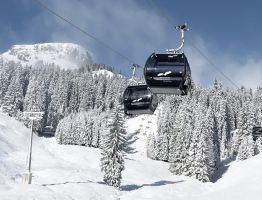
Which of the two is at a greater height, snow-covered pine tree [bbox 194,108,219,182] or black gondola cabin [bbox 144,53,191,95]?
black gondola cabin [bbox 144,53,191,95]

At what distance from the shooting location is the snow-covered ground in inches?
1848

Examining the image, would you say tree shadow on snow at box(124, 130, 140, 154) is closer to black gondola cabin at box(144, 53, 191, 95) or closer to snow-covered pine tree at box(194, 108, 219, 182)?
snow-covered pine tree at box(194, 108, 219, 182)

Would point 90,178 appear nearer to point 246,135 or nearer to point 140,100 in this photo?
point 140,100

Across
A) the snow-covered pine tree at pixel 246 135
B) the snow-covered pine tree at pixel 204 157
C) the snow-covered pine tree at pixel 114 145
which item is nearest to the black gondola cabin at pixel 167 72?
the snow-covered pine tree at pixel 114 145

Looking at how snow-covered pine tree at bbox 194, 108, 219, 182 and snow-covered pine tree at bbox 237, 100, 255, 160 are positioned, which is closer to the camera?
snow-covered pine tree at bbox 194, 108, 219, 182

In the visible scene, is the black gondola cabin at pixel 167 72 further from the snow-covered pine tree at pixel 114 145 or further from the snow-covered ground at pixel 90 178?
the snow-covered pine tree at pixel 114 145

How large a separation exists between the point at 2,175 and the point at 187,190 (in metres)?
29.1

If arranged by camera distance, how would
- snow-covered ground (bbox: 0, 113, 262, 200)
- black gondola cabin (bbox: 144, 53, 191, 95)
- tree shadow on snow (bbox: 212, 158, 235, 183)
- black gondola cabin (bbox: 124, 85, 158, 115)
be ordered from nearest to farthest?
black gondola cabin (bbox: 144, 53, 191, 95) → black gondola cabin (bbox: 124, 85, 158, 115) → snow-covered ground (bbox: 0, 113, 262, 200) → tree shadow on snow (bbox: 212, 158, 235, 183)

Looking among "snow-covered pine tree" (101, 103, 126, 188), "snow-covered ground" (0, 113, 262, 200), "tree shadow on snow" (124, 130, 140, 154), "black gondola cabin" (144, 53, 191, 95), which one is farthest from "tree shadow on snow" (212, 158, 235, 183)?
"black gondola cabin" (144, 53, 191, 95)

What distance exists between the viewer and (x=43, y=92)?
153500 mm

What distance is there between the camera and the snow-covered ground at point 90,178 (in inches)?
1848

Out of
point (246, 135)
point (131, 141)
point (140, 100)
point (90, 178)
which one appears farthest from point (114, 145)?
point (131, 141)

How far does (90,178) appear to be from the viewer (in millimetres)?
63031

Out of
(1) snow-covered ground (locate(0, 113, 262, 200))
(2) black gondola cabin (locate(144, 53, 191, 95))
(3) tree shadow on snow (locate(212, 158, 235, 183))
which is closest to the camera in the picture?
(2) black gondola cabin (locate(144, 53, 191, 95))
